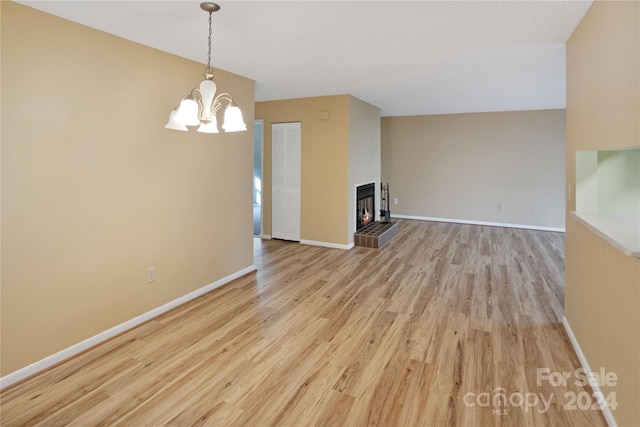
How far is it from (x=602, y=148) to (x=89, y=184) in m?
3.47

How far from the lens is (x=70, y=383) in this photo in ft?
7.25

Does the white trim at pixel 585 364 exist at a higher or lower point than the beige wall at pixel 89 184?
lower

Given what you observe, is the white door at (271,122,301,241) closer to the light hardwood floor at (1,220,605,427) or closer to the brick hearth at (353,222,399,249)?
the brick hearth at (353,222,399,249)

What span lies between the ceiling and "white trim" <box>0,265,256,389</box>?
86.9 inches

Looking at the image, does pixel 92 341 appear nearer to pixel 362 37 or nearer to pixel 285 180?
pixel 362 37

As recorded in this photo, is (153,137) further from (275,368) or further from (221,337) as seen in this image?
(275,368)

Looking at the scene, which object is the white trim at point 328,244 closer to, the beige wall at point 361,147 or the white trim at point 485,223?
the beige wall at point 361,147

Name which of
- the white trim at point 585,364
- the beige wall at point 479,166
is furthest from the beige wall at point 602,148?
the beige wall at point 479,166

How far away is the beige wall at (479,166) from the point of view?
269 inches

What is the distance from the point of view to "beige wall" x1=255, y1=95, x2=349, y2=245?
5.38m

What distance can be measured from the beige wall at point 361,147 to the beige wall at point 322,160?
0.13 meters

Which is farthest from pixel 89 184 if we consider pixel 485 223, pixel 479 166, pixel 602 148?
pixel 485 223

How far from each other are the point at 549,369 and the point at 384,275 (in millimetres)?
2131

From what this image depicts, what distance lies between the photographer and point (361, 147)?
19.3ft
